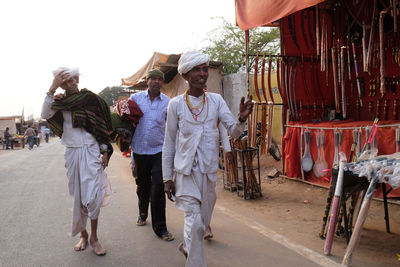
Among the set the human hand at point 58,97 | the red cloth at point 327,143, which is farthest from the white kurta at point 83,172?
the red cloth at point 327,143

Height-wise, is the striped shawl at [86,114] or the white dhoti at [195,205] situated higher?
the striped shawl at [86,114]

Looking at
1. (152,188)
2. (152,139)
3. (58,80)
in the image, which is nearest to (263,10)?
(152,139)

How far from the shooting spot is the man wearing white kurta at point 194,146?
8.79 feet

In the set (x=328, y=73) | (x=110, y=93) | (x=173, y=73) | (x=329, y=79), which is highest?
(x=110, y=93)

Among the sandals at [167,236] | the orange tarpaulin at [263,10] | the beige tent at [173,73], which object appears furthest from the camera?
the beige tent at [173,73]

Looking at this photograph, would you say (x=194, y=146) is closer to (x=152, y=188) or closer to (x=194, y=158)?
(x=194, y=158)

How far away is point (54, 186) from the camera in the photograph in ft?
25.0

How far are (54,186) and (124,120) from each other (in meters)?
4.48

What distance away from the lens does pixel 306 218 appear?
15.0ft

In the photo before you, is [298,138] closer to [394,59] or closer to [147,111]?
[394,59]

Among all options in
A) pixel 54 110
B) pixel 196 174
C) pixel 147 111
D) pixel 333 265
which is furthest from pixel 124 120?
pixel 333 265

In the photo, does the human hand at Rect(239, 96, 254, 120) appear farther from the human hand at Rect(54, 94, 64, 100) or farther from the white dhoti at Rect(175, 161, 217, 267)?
the human hand at Rect(54, 94, 64, 100)

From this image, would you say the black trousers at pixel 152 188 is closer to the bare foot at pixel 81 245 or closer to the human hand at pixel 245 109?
the bare foot at pixel 81 245

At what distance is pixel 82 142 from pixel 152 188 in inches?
41.9
